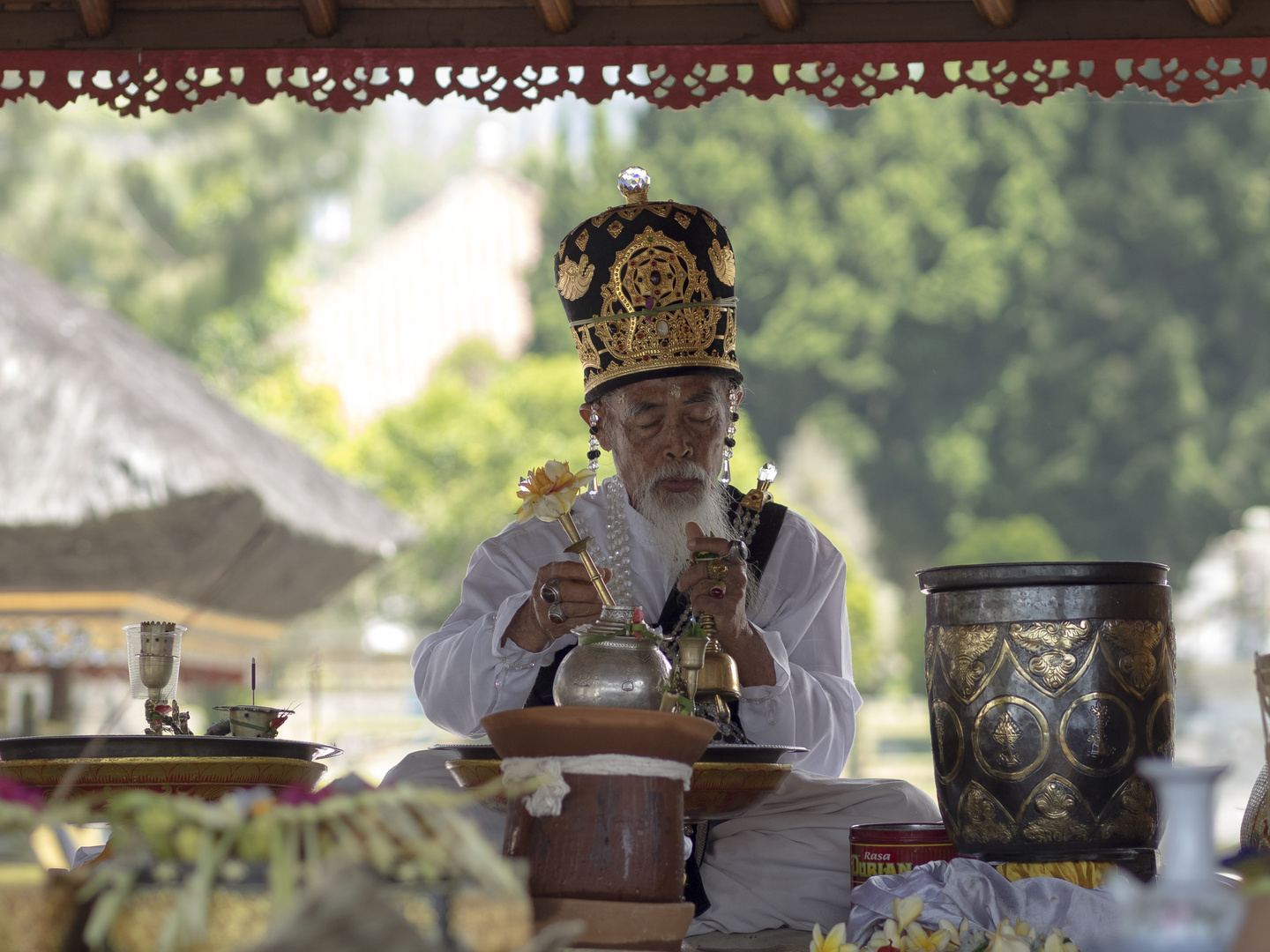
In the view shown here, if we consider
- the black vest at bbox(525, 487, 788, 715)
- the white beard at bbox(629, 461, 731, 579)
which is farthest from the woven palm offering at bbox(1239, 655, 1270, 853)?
the white beard at bbox(629, 461, 731, 579)

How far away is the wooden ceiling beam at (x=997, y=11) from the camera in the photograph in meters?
3.33

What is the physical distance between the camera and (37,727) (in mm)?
10828

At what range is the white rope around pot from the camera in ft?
6.53

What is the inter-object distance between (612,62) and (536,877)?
2.04m

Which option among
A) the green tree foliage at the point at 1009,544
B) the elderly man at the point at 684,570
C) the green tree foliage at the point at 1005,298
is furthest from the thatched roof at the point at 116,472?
the green tree foliage at the point at 1005,298

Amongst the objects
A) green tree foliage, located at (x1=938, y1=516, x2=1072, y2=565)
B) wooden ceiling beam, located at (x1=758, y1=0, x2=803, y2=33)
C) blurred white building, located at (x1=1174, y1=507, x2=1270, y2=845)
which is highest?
wooden ceiling beam, located at (x1=758, y1=0, x2=803, y2=33)

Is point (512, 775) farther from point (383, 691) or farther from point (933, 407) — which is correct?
point (933, 407)

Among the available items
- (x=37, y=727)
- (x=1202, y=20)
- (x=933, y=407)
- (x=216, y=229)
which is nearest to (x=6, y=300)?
(x=37, y=727)

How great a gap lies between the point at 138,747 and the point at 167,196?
2192cm

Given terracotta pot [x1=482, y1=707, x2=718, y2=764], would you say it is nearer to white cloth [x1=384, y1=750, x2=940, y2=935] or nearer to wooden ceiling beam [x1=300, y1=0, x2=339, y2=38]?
white cloth [x1=384, y1=750, x2=940, y2=935]

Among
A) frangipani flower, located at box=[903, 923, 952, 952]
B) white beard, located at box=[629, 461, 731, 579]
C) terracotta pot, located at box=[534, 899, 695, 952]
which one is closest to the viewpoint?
terracotta pot, located at box=[534, 899, 695, 952]

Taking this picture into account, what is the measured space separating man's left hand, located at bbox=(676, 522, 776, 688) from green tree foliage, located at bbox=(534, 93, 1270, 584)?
2695 cm

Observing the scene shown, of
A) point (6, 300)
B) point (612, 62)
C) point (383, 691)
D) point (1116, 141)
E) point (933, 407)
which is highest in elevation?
point (1116, 141)

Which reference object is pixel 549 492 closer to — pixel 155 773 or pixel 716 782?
pixel 716 782
